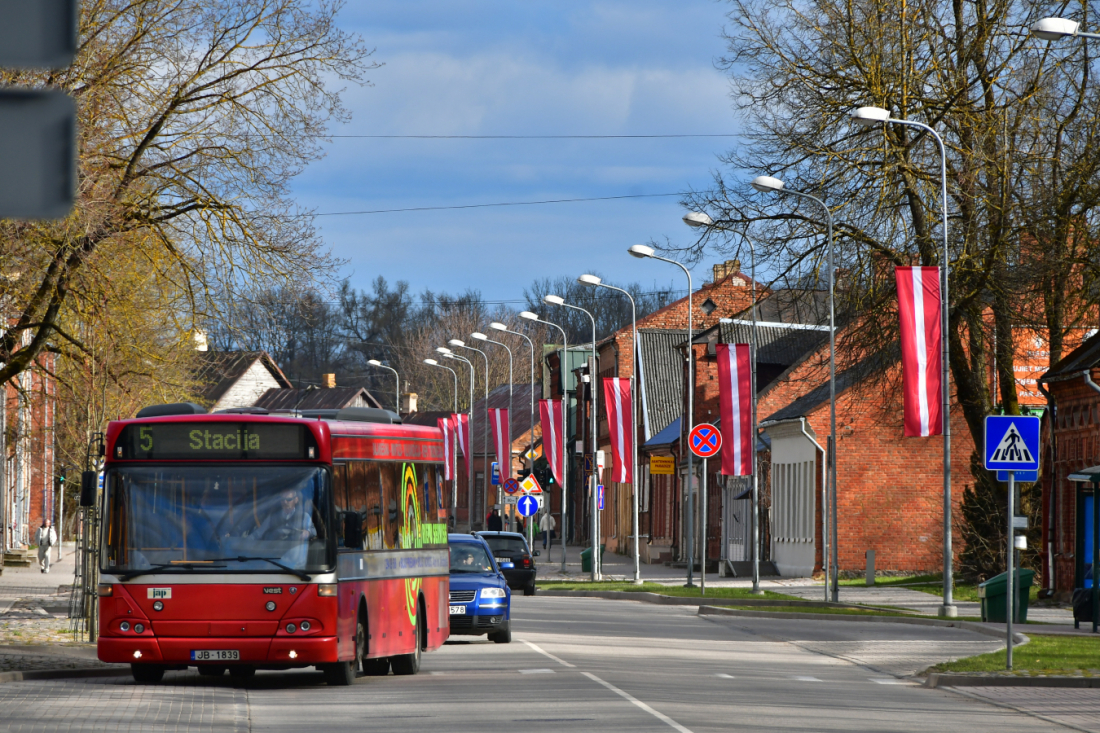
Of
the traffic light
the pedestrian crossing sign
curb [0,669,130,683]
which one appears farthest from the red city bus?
the traffic light

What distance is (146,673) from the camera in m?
16.5

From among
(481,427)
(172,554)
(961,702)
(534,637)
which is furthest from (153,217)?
(481,427)

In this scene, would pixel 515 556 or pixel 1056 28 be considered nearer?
pixel 1056 28

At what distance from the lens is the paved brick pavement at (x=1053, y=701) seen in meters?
14.4

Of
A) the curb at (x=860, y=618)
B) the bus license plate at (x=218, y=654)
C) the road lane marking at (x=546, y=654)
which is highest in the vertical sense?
the bus license plate at (x=218, y=654)

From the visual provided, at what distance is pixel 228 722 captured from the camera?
13.0 meters

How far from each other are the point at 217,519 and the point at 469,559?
7.82 meters

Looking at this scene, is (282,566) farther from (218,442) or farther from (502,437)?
(502,437)

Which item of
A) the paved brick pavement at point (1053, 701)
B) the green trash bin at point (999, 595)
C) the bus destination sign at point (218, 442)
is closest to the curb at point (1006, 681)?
the paved brick pavement at point (1053, 701)

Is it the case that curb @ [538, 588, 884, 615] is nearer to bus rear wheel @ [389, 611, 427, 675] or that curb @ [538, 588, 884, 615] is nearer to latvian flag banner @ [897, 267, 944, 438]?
latvian flag banner @ [897, 267, 944, 438]

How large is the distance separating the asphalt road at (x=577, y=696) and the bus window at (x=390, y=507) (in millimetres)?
1515

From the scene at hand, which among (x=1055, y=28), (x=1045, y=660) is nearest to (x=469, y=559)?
(x=1045, y=660)

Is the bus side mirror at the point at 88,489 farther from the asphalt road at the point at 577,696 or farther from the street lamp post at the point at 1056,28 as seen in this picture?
A: the street lamp post at the point at 1056,28

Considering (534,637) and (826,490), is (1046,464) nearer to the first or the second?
(826,490)
